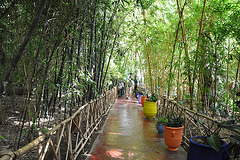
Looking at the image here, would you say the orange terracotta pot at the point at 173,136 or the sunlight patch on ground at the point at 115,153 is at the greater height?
the orange terracotta pot at the point at 173,136

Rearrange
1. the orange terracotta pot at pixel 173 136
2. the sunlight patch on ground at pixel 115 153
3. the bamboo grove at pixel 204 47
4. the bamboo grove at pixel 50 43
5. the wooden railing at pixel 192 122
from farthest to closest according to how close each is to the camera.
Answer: the bamboo grove at pixel 204 47 < the orange terracotta pot at pixel 173 136 < the sunlight patch on ground at pixel 115 153 < the wooden railing at pixel 192 122 < the bamboo grove at pixel 50 43

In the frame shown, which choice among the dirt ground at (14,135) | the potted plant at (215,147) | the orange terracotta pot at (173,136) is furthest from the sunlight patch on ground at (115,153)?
the potted plant at (215,147)

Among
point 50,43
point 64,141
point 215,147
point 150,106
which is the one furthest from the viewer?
point 150,106

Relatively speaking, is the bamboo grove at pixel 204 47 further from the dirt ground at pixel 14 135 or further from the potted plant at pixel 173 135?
the dirt ground at pixel 14 135

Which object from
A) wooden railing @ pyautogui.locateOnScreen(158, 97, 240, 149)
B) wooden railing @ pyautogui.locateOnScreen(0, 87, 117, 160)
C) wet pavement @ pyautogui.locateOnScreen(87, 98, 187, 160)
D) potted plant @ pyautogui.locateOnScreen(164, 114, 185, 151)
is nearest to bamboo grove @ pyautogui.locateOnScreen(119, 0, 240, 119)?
wooden railing @ pyautogui.locateOnScreen(158, 97, 240, 149)

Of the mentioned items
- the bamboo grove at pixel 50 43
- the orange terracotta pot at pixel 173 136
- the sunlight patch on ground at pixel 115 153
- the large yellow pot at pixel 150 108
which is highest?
the bamboo grove at pixel 50 43

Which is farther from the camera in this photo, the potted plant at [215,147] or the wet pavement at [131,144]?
the wet pavement at [131,144]

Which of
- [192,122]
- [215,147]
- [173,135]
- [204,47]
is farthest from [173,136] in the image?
[204,47]

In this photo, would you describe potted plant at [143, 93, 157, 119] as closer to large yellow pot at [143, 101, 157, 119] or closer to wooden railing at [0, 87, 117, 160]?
large yellow pot at [143, 101, 157, 119]

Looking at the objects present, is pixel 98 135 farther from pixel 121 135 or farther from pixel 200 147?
pixel 200 147

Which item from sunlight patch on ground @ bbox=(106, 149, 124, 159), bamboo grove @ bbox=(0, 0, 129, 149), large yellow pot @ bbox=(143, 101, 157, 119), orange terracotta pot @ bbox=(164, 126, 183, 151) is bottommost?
sunlight patch on ground @ bbox=(106, 149, 124, 159)

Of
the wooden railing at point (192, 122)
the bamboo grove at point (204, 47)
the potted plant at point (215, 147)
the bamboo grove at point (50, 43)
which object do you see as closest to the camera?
the potted plant at point (215, 147)

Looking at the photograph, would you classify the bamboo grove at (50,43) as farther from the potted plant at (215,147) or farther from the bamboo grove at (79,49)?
the potted plant at (215,147)

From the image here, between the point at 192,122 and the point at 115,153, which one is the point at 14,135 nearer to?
the point at 115,153
